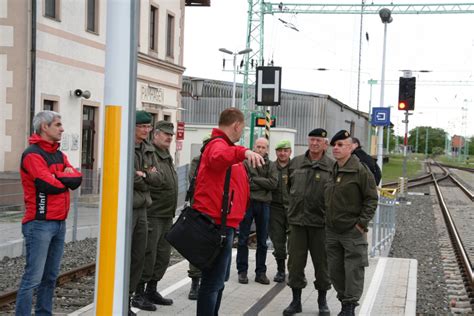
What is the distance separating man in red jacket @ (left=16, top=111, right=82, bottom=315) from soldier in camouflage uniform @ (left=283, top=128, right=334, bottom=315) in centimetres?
246

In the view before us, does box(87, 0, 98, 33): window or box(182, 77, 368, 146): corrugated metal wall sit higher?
Answer: box(87, 0, 98, 33): window

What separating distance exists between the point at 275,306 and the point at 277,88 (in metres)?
4.21

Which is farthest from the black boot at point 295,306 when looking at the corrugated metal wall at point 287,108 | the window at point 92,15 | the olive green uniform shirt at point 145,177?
the corrugated metal wall at point 287,108

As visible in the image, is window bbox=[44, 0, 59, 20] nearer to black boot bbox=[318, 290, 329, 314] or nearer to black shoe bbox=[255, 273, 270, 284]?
black shoe bbox=[255, 273, 270, 284]

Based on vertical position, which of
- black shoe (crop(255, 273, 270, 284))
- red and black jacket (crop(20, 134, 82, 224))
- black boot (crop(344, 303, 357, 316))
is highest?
red and black jacket (crop(20, 134, 82, 224))

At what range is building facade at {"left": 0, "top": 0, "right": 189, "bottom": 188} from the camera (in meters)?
17.1

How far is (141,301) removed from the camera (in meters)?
6.68

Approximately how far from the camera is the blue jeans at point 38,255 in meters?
5.34

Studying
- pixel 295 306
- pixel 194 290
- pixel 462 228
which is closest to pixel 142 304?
pixel 194 290

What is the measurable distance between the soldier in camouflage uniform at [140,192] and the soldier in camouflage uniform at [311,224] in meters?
1.59

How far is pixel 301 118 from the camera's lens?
172ft

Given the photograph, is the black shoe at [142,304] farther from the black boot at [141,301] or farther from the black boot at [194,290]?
the black boot at [194,290]

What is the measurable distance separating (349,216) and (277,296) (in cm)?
192

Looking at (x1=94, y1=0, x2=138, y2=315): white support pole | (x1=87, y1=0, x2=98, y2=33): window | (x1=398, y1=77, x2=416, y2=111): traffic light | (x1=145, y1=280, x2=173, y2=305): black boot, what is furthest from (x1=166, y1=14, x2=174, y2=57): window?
(x1=94, y1=0, x2=138, y2=315): white support pole
